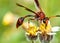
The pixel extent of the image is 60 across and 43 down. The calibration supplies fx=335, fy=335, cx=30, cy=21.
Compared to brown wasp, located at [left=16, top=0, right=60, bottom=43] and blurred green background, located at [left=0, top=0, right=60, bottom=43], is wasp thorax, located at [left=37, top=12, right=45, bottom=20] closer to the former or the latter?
brown wasp, located at [left=16, top=0, right=60, bottom=43]

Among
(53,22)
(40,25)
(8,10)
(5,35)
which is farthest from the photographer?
(8,10)

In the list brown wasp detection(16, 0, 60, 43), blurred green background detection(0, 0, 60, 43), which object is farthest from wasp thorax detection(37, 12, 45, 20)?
blurred green background detection(0, 0, 60, 43)

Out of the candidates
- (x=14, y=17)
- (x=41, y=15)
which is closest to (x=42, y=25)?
(x=41, y=15)

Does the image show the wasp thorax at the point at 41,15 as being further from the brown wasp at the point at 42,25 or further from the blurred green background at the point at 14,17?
the blurred green background at the point at 14,17

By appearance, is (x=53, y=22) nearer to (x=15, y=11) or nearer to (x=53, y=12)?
(x=53, y=12)

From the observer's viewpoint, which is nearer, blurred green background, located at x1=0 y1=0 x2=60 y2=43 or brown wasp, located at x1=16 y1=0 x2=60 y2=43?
brown wasp, located at x1=16 y1=0 x2=60 y2=43

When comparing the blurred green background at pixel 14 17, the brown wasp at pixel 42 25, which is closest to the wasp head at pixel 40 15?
the brown wasp at pixel 42 25

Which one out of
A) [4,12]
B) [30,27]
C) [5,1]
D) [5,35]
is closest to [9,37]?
[5,35]

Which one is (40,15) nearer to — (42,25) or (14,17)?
(42,25)
